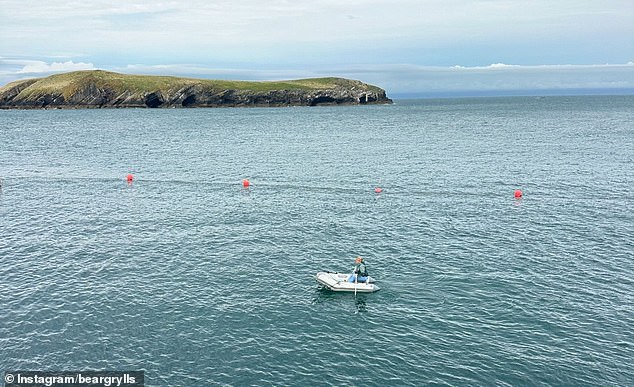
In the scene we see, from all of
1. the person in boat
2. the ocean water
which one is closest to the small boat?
the person in boat

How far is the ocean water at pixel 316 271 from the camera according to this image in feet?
130

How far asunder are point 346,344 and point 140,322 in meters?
19.2

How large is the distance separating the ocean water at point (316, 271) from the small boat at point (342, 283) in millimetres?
890

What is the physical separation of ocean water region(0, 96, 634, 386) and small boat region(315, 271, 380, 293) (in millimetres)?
890

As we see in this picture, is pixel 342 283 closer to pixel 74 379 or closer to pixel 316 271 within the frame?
pixel 316 271

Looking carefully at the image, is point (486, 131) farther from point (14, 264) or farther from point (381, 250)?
point (14, 264)

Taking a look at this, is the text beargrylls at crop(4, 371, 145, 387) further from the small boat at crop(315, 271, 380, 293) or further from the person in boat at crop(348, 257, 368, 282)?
the person in boat at crop(348, 257, 368, 282)

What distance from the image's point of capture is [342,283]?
52.6m

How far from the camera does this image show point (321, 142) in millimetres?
167750

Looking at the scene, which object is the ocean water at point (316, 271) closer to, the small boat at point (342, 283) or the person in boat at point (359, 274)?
the small boat at point (342, 283)

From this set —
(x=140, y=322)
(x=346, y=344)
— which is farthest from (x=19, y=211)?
(x=346, y=344)

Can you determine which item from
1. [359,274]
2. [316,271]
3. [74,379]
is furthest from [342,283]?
[74,379]

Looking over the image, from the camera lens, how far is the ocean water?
39.7 meters

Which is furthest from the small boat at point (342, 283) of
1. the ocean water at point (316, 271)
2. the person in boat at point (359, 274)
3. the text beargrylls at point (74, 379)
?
the text beargrylls at point (74, 379)
